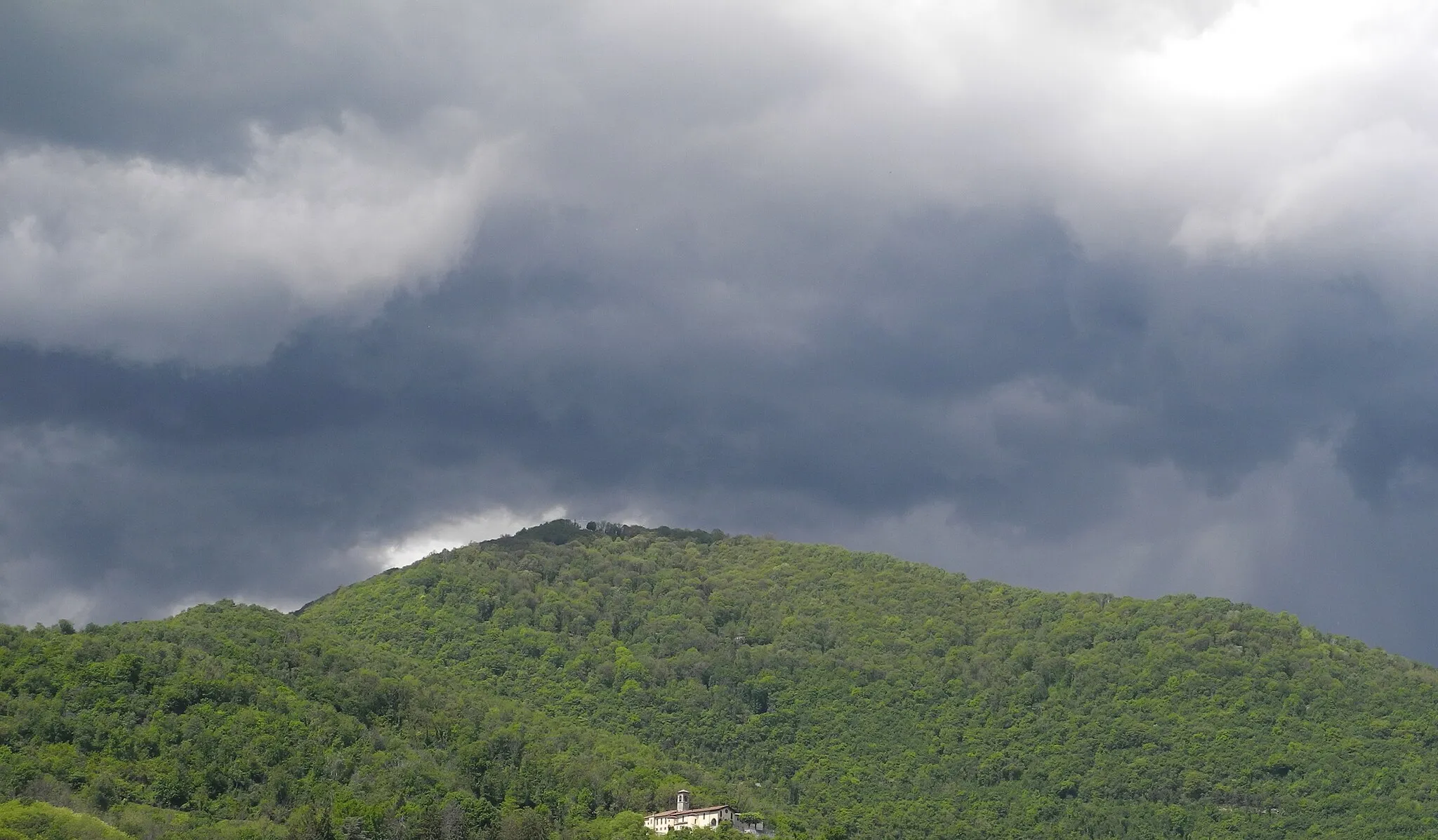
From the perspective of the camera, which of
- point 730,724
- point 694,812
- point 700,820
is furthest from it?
point 730,724

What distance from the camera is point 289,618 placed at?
177 meters

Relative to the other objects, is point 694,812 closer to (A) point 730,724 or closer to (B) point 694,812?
(B) point 694,812

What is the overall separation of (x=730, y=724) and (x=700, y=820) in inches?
1760

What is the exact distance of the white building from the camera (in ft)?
423

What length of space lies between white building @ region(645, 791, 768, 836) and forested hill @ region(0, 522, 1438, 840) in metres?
2.26

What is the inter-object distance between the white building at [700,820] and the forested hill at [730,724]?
2.26 meters

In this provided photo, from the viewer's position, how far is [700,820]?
130 meters

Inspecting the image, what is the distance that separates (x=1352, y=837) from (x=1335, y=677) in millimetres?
28435

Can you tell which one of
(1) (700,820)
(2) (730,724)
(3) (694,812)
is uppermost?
(2) (730,724)

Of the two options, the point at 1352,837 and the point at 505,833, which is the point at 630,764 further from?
the point at 1352,837

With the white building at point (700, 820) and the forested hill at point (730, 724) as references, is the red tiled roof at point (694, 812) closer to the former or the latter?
the white building at point (700, 820)

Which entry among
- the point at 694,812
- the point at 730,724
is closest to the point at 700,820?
the point at 694,812

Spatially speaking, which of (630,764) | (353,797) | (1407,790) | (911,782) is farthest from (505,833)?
(1407,790)

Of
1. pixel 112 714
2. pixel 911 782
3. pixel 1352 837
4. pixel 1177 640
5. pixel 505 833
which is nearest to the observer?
pixel 505 833
